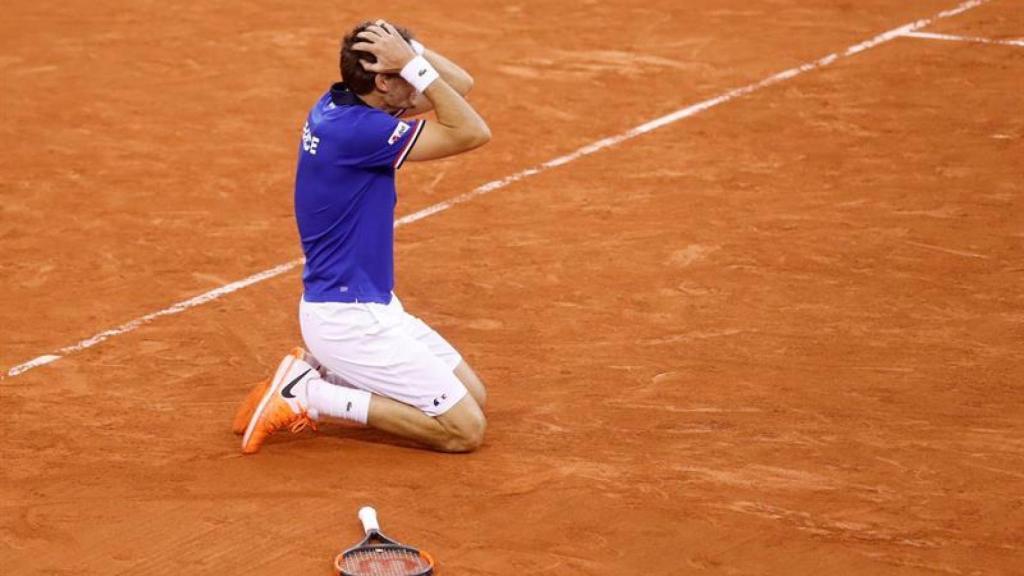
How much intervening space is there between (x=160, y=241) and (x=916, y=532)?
19.3 ft

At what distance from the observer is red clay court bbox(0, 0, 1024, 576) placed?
25.2ft

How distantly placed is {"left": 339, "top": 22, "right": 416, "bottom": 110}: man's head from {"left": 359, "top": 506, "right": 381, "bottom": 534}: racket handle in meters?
2.01

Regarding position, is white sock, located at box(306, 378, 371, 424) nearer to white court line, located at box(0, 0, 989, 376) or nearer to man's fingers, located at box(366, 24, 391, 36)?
man's fingers, located at box(366, 24, 391, 36)

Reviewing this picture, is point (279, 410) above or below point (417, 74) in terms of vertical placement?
below

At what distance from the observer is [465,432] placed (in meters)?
8.32

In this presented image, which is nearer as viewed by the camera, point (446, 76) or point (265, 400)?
point (265, 400)

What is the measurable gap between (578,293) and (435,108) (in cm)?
262

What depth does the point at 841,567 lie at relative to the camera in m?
7.23

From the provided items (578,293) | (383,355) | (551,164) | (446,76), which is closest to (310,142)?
(446,76)

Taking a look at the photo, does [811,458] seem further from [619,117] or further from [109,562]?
[619,117]

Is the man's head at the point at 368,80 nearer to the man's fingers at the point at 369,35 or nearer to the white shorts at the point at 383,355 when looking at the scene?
the man's fingers at the point at 369,35

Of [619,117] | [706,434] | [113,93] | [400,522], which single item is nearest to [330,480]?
[400,522]

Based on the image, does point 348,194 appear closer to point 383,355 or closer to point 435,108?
point 435,108

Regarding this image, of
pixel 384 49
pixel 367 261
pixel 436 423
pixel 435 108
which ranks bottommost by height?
pixel 436 423
